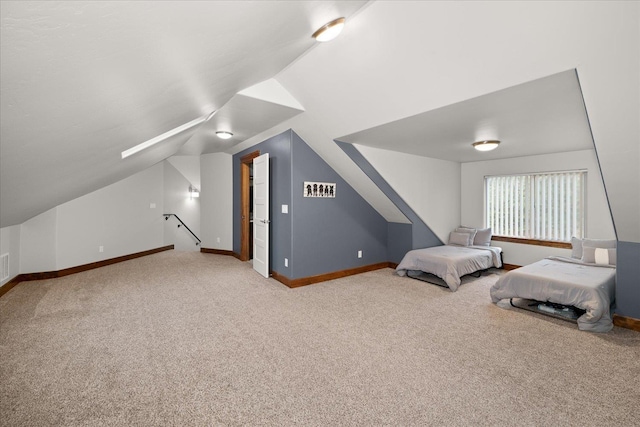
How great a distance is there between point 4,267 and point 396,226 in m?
6.32

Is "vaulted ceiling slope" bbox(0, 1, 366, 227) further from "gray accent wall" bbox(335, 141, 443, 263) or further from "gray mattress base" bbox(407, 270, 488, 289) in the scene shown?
"gray mattress base" bbox(407, 270, 488, 289)

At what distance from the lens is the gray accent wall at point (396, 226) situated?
14.8 feet

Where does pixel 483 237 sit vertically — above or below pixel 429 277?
above

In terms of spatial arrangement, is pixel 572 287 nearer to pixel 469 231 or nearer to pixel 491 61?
pixel 491 61

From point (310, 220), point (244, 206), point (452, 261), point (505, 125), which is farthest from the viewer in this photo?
point (244, 206)

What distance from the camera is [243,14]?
1.36m

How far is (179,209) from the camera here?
784cm

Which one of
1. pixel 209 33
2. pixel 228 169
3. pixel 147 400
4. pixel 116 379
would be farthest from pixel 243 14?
pixel 228 169

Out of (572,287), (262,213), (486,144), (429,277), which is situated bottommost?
(429,277)

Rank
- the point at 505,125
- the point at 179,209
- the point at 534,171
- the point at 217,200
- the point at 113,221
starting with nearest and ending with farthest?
the point at 505,125 → the point at 534,171 → the point at 113,221 → the point at 217,200 → the point at 179,209

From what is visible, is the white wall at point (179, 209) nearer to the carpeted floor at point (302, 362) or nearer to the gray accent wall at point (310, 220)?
the gray accent wall at point (310, 220)

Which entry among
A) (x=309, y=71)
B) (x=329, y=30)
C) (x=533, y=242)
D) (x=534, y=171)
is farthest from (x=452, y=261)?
(x=329, y=30)

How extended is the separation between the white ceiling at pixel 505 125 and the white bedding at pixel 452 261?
1.76m

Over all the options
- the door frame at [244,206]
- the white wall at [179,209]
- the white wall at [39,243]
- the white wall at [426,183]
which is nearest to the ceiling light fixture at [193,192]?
the white wall at [179,209]
